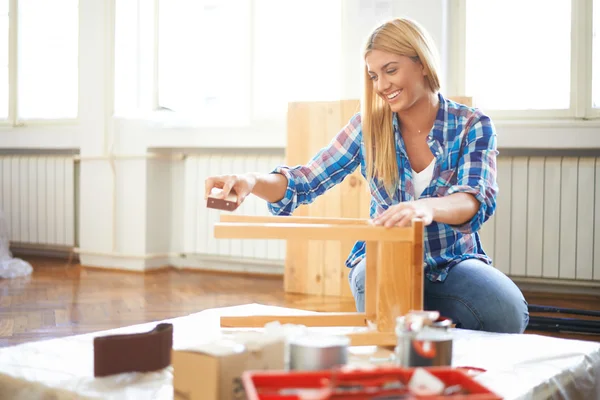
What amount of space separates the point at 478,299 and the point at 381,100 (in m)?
0.52

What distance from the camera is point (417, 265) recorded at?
111 cm

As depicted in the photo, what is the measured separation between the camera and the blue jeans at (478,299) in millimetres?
1446

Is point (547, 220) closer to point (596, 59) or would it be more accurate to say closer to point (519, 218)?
point (519, 218)

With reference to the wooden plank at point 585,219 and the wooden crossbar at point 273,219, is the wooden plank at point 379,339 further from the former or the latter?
the wooden plank at point 585,219

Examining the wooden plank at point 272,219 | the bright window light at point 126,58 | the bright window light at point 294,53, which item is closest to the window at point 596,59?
the bright window light at point 294,53

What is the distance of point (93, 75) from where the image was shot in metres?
4.11

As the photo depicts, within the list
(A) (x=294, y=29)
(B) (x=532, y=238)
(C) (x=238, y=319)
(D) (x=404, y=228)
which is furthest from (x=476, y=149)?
(A) (x=294, y=29)

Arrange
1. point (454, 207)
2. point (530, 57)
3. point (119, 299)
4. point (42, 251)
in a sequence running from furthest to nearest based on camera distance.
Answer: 1. point (42, 251)
2. point (530, 57)
3. point (119, 299)
4. point (454, 207)

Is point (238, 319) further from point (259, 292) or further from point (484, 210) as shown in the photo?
point (259, 292)

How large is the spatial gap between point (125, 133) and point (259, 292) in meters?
1.44

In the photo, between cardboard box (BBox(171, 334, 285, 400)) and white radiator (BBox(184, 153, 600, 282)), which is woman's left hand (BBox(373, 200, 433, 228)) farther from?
white radiator (BBox(184, 153, 600, 282))

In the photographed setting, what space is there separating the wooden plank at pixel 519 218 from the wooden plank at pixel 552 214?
9 centimetres

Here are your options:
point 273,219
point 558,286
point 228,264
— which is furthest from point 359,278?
point 228,264

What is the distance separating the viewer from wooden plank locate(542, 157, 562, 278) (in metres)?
3.14
